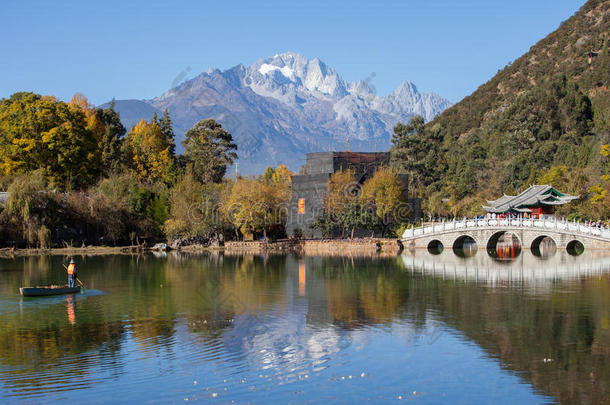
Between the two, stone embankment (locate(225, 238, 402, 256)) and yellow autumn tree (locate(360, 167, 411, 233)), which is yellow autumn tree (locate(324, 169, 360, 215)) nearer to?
yellow autumn tree (locate(360, 167, 411, 233))

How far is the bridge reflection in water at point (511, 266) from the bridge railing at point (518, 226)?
62.5 inches

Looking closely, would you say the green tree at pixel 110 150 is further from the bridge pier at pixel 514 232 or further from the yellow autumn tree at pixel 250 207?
the bridge pier at pixel 514 232

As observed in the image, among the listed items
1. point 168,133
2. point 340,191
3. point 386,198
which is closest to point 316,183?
point 340,191

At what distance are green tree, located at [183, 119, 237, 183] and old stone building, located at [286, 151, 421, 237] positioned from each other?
19.8 meters

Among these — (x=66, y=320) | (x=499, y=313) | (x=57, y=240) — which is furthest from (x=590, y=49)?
(x=66, y=320)

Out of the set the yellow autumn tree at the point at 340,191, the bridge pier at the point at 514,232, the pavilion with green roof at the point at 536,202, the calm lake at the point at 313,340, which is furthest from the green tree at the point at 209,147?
the calm lake at the point at 313,340

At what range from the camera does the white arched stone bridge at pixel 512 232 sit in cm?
5009

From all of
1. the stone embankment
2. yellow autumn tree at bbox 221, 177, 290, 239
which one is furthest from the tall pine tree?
the stone embankment

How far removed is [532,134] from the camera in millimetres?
94000

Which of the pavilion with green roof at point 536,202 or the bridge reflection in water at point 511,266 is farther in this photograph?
the pavilion with green roof at point 536,202

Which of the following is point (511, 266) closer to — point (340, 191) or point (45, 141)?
point (340, 191)

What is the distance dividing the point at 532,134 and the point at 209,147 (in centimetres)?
4224

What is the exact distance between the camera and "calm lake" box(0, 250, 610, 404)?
15430mm

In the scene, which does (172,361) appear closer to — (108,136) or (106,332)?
(106,332)
